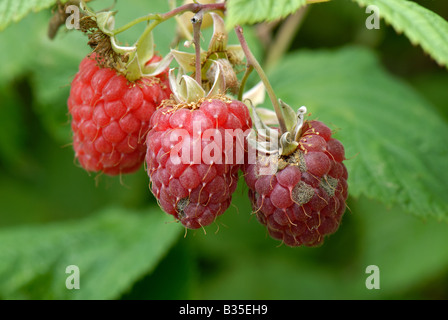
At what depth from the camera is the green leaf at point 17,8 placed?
124cm

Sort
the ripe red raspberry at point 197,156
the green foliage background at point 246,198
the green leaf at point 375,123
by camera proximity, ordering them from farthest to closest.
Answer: the green foliage background at point 246,198
the green leaf at point 375,123
the ripe red raspberry at point 197,156

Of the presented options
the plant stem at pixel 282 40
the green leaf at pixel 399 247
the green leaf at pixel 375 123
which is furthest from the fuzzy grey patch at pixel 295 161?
the green leaf at pixel 399 247

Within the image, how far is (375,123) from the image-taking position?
201cm

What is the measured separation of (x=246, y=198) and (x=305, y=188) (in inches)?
59.9

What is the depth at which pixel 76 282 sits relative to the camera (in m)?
2.11

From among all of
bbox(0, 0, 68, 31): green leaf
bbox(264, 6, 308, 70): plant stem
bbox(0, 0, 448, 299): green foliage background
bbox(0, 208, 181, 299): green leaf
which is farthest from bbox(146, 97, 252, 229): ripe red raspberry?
bbox(264, 6, 308, 70): plant stem

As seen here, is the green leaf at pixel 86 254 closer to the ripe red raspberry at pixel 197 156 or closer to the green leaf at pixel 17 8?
the ripe red raspberry at pixel 197 156

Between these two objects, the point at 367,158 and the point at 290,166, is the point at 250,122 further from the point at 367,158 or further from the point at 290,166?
the point at 367,158

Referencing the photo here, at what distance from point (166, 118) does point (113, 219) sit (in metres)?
1.44

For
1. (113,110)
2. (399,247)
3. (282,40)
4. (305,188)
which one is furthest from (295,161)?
(399,247)

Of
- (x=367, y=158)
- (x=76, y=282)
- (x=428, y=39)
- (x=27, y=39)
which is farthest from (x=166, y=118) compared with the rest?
(x=27, y=39)

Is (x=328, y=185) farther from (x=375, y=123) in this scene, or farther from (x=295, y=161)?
(x=375, y=123)

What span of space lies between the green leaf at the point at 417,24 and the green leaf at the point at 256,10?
15 cm
